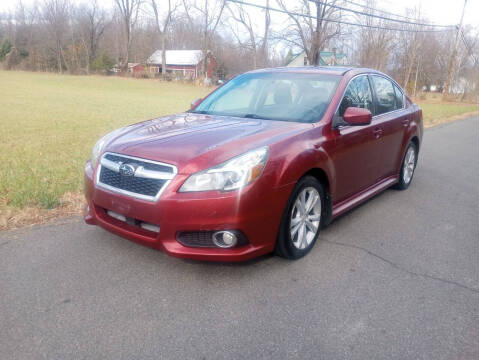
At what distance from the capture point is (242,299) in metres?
3.03

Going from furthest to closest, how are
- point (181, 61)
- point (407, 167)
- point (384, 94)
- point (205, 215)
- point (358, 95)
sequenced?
point (181, 61), point (407, 167), point (384, 94), point (358, 95), point (205, 215)

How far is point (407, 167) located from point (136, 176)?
170 inches

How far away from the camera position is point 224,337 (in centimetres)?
262

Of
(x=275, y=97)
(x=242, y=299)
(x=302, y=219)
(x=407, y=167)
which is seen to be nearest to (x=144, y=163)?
(x=242, y=299)

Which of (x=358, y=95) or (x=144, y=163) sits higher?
(x=358, y=95)

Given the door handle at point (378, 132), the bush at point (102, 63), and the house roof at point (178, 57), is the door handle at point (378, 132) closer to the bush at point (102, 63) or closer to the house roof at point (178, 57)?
the bush at point (102, 63)

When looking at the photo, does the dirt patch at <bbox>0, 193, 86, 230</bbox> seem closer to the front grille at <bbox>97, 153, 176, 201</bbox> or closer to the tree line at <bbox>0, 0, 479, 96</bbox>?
the front grille at <bbox>97, 153, 176, 201</bbox>

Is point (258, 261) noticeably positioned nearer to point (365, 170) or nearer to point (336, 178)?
point (336, 178)

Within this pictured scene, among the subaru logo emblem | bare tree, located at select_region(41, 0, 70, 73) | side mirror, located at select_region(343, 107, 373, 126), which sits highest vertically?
bare tree, located at select_region(41, 0, 70, 73)

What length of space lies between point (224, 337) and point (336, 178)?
1.98 meters

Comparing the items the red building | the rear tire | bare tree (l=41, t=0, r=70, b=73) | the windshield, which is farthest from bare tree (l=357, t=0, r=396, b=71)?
bare tree (l=41, t=0, r=70, b=73)

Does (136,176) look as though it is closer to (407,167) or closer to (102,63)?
(407,167)

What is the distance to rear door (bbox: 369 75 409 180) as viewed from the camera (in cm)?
497

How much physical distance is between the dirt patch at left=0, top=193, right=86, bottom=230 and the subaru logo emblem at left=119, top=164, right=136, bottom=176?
1.67m
